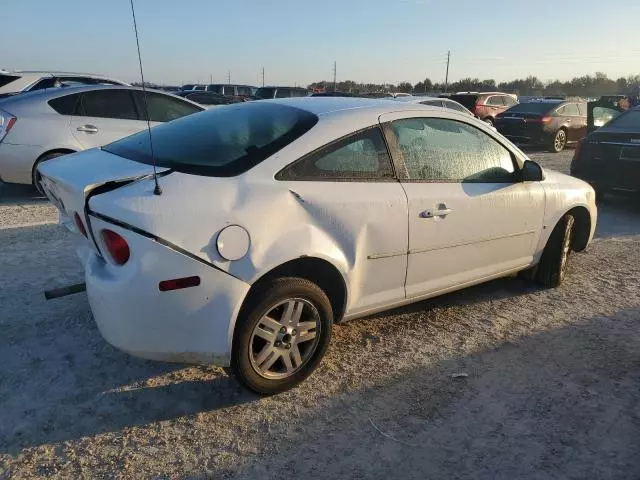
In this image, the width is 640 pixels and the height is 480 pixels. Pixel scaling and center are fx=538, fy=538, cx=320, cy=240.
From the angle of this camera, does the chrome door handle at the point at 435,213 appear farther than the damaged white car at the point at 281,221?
Yes

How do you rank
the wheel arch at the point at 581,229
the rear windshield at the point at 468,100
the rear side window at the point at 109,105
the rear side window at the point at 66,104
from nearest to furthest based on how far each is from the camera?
the wheel arch at the point at 581,229, the rear side window at the point at 66,104, the rear side window at the point at 109,105, the rear windshield at the point at 468,100

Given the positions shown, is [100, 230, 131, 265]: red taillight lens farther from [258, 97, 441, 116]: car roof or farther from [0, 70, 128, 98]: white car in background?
[0, 70, 128, 98]: white car in background

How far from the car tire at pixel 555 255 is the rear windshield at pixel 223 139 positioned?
8.01 ft

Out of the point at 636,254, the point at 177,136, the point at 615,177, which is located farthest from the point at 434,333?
the point at 615,177

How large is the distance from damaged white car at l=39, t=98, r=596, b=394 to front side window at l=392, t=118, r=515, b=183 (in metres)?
0.01

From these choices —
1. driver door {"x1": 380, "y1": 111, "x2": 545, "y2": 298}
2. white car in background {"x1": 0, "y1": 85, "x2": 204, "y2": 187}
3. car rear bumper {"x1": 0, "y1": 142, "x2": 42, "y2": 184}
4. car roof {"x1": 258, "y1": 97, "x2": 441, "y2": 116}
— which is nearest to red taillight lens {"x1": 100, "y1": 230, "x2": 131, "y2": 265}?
car roof {"x1": 258, "y1": 97, "x2": 441, "y2": 116}

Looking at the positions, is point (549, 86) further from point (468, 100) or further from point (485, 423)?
point (485, 423)

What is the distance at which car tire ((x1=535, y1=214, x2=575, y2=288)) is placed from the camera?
14.5ft

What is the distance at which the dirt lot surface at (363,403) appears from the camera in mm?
2395

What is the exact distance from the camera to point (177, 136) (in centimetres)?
326

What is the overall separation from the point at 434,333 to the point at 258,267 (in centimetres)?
161

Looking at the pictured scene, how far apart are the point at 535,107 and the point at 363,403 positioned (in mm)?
14709

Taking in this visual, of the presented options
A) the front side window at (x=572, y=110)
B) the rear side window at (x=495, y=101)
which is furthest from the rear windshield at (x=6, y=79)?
the rear side window at (x=495, y=101)

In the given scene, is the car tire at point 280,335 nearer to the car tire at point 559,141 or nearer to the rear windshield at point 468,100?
the car tire at point 559,141
